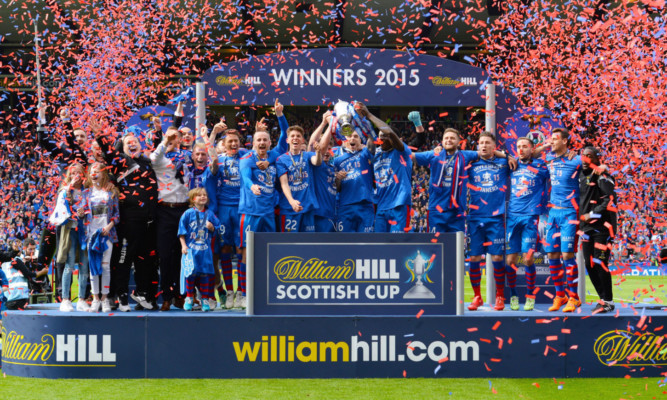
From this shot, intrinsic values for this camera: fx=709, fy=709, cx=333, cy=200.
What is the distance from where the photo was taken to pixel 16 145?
82.6ft

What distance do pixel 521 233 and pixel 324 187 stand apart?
2024 mm

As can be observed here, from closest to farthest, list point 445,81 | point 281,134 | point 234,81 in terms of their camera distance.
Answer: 1. point 281,134
2. point 234,81
3. point 445,81

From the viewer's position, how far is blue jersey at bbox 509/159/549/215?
6941mm

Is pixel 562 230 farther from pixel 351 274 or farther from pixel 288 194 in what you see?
pixel 288 194

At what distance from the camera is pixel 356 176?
7.06 metres

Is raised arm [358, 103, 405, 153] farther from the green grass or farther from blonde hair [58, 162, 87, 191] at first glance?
blonde hair [58, 162, 87, 191]

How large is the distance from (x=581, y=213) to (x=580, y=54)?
16351 millimetres

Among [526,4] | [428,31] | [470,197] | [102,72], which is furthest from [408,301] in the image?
[428,31]

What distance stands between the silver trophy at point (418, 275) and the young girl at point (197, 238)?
188 cm

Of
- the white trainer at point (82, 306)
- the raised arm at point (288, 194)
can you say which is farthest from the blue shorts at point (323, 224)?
the white trainer at point (82, 306)

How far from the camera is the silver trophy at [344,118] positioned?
6.83 meters

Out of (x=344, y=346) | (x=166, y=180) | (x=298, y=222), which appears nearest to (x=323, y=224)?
(x=298, y=222)

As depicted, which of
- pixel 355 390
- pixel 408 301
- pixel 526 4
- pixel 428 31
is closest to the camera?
pixel 355 390

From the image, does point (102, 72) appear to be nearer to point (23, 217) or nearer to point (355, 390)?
point (23, 217)
